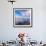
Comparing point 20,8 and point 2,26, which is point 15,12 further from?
point 2,26

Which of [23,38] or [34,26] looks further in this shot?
[34,26]

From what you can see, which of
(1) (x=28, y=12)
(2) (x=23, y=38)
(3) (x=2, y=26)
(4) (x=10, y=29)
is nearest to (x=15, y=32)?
(4) (x=10, y=29)

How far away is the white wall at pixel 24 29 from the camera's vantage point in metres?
5.39

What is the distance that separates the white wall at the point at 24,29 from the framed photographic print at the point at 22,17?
12cm

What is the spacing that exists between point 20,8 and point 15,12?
25 centimetres

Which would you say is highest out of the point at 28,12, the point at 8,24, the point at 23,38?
the point at 28,12

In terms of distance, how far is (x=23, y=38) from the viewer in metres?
3.75

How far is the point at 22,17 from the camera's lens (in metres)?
5.44

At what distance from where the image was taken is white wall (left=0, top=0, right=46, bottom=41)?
5395mm

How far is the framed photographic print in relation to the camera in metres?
5.42

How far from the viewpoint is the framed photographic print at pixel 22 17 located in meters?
5.42

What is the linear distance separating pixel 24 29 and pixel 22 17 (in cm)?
47

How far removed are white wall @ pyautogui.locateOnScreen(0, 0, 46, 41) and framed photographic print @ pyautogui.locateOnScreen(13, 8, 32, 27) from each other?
0.38 ft

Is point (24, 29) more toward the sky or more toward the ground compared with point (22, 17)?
more toward the ground
